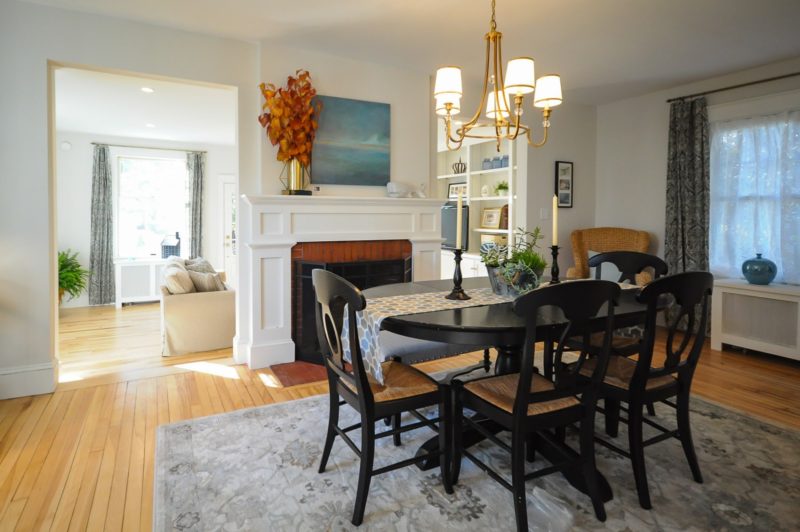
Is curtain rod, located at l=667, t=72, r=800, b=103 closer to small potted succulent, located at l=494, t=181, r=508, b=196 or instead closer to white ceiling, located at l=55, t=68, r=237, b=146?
small potted succulent, located at l=494, t=181, r=508, b=196

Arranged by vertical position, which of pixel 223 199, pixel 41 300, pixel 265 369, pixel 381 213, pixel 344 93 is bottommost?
pixel 265 369

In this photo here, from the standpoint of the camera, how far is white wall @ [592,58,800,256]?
15.9 feet

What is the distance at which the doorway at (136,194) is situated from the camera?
4.62 meters

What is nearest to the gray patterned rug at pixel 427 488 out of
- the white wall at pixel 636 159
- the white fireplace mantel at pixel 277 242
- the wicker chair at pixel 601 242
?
the white fireplace mantel at pixel 277 242

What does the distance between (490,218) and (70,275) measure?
5.54 meters

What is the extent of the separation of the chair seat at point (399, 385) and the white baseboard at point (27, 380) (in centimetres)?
235

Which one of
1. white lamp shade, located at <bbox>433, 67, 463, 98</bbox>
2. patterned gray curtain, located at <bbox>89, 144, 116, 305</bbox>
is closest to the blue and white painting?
white lamp shade, located at <bbox>433, 67, 463, 98</bbox>

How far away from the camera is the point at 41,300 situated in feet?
10.1

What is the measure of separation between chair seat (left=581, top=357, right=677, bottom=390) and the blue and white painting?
2.47 metres

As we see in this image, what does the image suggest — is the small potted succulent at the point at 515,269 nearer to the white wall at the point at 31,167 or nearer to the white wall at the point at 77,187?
the white wall at the point at 31,167

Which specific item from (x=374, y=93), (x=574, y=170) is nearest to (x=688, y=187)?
(x=574, y=170)

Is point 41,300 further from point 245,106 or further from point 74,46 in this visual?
point 245,106

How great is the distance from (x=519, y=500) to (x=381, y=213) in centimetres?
→ 273

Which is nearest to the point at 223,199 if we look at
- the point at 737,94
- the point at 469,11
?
the point at 469,11
